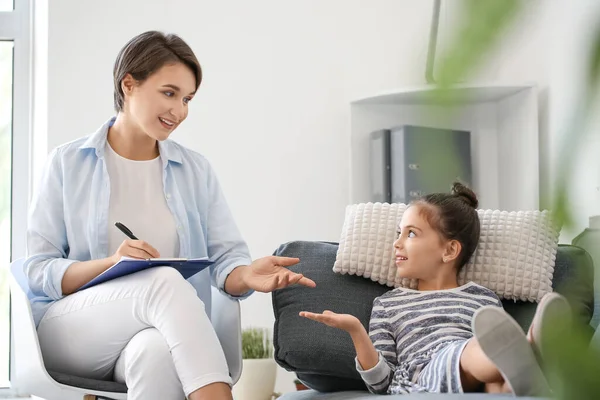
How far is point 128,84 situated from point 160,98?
0.30 feet

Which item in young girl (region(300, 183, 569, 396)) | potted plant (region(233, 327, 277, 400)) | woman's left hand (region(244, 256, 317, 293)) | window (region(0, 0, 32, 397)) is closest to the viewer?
young girl (region(300, 183, 569, 396))

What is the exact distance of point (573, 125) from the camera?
0.16 m

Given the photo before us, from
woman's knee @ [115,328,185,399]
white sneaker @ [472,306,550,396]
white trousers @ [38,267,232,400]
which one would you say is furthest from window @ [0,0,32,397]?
white sneaker @ [472,306,550,396]

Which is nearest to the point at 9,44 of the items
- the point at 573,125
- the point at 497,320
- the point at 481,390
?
the point at 481,390

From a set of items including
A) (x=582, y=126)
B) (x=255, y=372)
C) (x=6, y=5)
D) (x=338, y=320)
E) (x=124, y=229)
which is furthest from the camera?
(x=6, y=5)

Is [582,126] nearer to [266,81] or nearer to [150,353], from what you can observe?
[150,353]

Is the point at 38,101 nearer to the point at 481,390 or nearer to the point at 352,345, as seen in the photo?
the point at 352,345

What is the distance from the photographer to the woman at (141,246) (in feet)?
5.18

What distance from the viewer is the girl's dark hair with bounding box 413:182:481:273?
1805 mm

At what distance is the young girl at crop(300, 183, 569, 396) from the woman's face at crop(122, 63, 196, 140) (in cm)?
59

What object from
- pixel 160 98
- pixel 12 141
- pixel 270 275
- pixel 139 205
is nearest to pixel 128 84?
pixel 160 98

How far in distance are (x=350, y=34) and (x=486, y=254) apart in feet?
5.04

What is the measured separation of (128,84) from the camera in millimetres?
1906

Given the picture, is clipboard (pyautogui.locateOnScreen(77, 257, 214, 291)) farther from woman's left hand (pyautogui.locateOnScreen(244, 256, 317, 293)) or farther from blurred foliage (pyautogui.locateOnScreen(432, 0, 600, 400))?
blurred foliage (pyautogui.locateOnScreen(432, 0, 600, 400))
